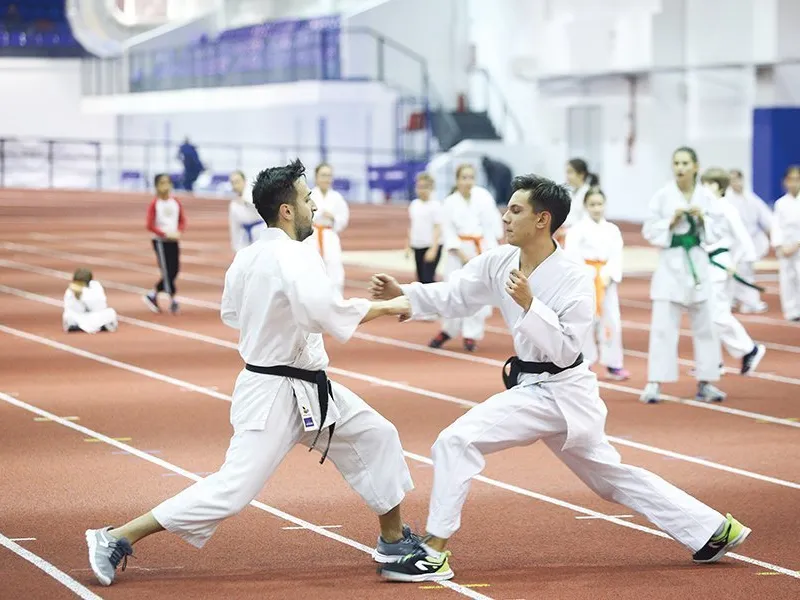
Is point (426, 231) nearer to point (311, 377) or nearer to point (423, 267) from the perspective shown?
point (423, 267)

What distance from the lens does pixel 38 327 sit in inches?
679

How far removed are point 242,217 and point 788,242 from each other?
667 cm

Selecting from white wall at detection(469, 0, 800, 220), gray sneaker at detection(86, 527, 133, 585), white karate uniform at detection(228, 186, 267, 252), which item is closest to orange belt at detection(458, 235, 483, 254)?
white karate uniform at detection(228, 186, 267, 252)

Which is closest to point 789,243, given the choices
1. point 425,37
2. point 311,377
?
point 311,377

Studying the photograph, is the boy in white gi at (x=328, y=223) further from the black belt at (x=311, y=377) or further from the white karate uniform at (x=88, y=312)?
the black belt at (x=311, y=377)

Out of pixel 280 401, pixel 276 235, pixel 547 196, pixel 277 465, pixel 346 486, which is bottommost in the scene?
pixel 346 486

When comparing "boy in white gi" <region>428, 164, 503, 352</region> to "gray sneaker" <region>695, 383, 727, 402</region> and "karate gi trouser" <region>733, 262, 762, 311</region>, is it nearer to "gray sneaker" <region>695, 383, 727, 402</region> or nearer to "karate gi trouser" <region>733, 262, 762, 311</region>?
"gray sneaker" <region>695, 383, 727, 402</region>

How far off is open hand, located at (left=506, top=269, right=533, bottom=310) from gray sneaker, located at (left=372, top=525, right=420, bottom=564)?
1135mm

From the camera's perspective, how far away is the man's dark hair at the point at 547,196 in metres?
6.76

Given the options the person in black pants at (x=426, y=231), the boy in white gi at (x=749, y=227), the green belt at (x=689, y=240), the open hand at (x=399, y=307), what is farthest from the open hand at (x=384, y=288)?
the boy in white gi at (x=749, y=227)

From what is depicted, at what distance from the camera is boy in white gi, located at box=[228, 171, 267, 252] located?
1933cm

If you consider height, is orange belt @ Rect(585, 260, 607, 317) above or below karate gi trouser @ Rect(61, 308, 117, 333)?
above

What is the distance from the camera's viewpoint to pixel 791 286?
60.1 ft

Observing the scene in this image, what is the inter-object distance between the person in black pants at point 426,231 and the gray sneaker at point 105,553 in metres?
10.9
